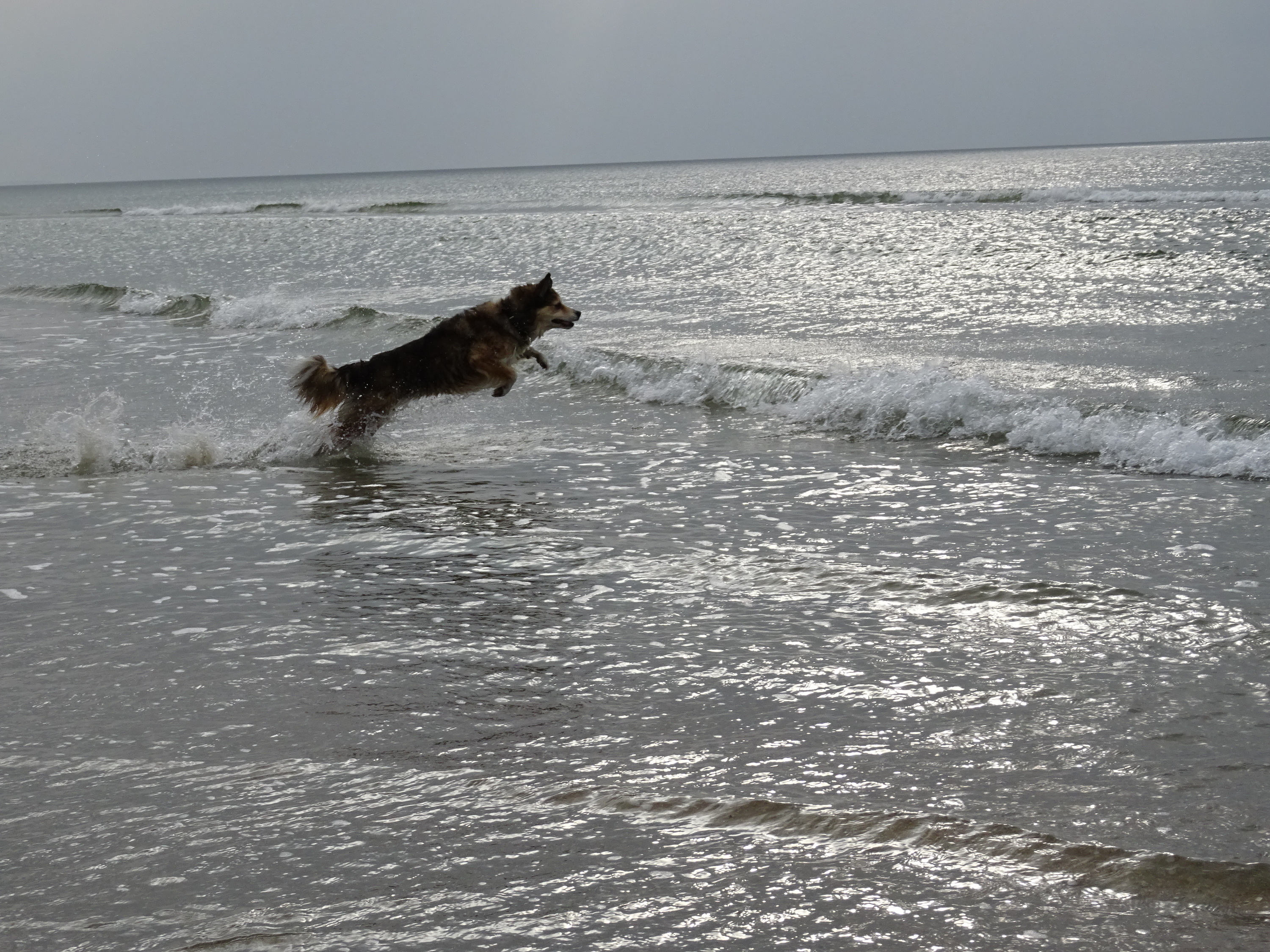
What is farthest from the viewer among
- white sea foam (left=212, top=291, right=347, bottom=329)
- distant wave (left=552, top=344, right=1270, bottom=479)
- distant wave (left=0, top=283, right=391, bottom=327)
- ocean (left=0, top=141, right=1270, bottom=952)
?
distant wave (left=0, top=283, right=391, bottom=327)

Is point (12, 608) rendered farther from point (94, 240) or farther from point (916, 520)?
point (94, 240)

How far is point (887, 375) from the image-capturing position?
460 inches

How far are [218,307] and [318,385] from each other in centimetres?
1348

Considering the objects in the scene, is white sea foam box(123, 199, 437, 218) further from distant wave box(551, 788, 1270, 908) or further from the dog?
distant wave box(551, 788, 1270, 908)

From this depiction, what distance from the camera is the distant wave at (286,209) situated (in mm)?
71188

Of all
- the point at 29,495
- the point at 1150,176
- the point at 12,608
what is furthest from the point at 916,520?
the point at 1150,176

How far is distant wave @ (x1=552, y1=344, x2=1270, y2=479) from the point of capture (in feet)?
29.3

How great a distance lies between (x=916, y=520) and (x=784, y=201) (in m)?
51.2

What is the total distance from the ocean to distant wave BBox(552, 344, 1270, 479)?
48mm

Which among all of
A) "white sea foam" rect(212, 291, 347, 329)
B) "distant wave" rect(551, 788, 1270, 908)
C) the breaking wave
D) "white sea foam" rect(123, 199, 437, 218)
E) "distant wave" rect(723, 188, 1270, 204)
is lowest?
"distant wave" rect(551, 788, 1270, 908)

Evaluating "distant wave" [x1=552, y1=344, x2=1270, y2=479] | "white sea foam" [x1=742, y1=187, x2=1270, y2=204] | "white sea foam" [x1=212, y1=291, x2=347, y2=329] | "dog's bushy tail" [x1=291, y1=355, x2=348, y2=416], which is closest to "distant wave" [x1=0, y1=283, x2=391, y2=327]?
"white sea foam" [x1=212, y1=291, x2=347, y2=329]

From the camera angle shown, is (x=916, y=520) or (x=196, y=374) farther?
(x=196, y=374)

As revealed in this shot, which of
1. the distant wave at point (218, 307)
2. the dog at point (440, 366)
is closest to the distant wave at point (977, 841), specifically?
the dog at point (440, 366)

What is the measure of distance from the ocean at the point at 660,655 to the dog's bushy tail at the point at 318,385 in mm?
368
